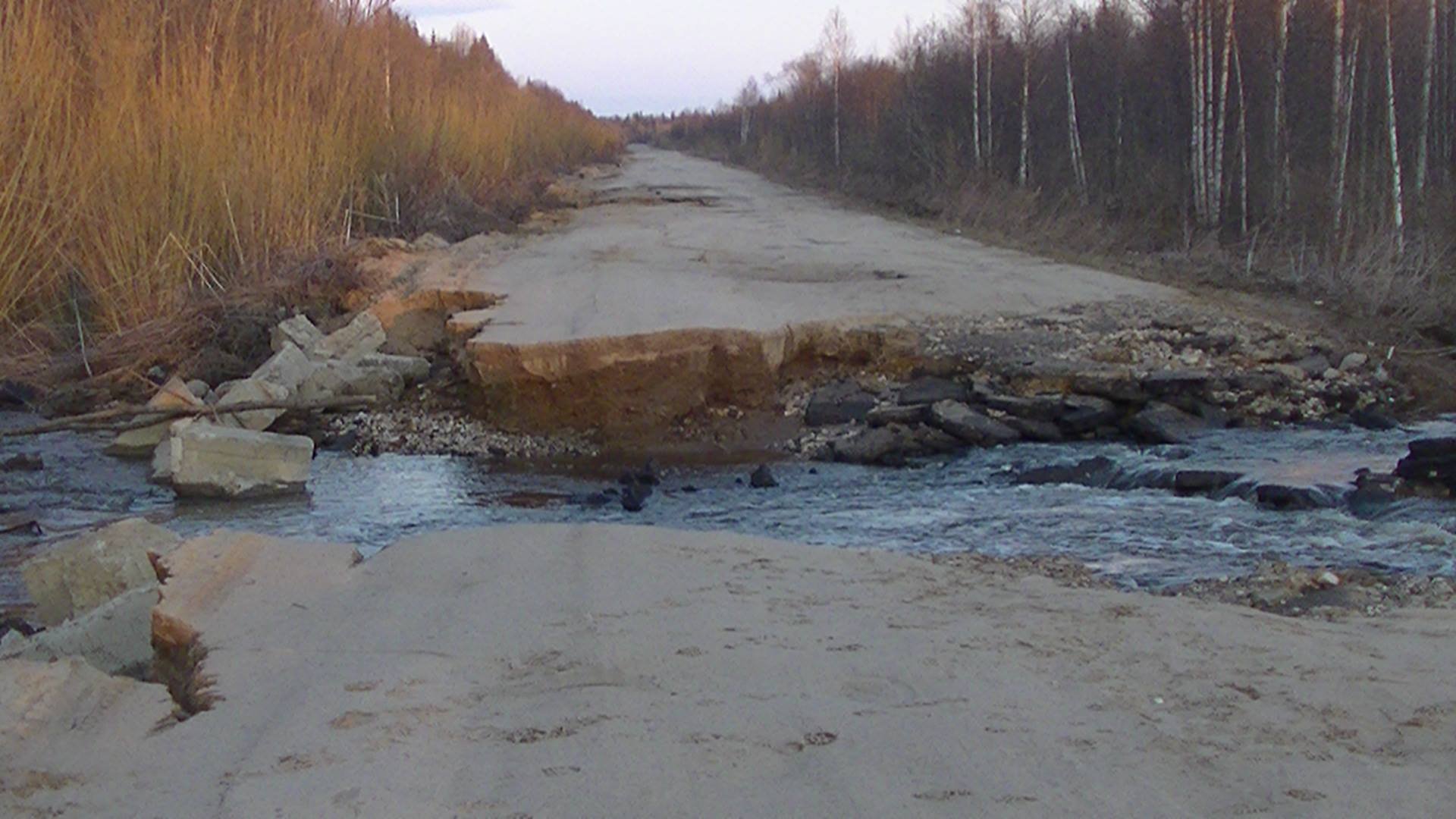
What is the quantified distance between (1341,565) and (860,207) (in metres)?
18.8

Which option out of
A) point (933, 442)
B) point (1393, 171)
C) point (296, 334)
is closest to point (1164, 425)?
point (933, 442)

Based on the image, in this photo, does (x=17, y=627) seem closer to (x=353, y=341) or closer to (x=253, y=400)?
(x=253, y=400)

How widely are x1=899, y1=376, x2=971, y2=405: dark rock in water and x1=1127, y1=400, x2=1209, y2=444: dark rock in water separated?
3.53 feet

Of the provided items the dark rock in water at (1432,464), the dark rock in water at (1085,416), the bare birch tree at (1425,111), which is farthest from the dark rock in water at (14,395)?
the bare birch tree at (1425,111)

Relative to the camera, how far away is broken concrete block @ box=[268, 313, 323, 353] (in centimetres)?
918

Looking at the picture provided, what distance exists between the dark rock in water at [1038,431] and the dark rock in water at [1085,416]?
79 mm

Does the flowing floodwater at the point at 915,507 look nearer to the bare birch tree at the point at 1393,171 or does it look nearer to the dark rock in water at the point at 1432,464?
the dark rock in water at the point at 1432,464

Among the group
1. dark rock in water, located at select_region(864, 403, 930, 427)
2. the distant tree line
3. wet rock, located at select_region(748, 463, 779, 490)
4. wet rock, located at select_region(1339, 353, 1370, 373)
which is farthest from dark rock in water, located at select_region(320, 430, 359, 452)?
the distant tree line

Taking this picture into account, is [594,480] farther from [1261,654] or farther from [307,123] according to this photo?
[307,123]

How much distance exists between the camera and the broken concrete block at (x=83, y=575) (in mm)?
4418

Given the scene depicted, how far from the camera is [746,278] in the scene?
11.6 metres

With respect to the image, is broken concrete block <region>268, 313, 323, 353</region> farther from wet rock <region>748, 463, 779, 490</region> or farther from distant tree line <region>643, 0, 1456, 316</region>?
distant tree line <region>643, 0, 1456, 316</region>

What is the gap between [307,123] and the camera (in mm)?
10969

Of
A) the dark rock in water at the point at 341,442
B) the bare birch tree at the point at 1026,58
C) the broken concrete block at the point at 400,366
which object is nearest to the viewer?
the dark rock in water at the point at 341,442
